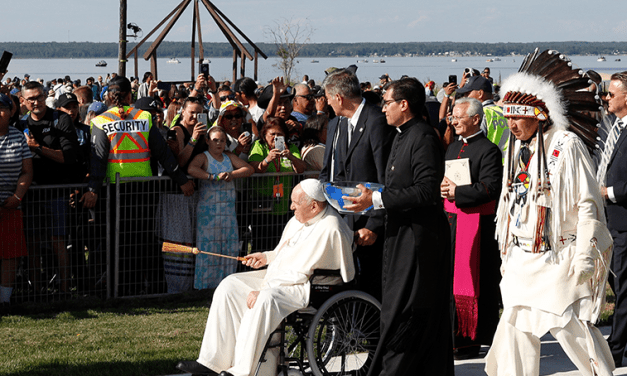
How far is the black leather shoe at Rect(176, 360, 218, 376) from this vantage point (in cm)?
492

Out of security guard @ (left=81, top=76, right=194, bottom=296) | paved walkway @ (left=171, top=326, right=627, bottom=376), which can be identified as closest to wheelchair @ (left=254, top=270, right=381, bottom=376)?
paved walkway @ (left=171, top=326, right=627, bottom=376)

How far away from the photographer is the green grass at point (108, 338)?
216 inches

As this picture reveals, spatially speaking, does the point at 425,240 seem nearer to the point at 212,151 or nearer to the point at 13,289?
the point at 212,151

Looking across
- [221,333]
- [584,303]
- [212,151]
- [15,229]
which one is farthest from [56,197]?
[584,303]

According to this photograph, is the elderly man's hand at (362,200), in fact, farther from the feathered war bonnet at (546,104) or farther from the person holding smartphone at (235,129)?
the person holding smartphone at (235,129)

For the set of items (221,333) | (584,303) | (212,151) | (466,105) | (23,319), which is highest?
(466,105)

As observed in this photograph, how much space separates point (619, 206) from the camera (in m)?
5.79

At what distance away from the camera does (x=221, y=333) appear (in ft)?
16.6

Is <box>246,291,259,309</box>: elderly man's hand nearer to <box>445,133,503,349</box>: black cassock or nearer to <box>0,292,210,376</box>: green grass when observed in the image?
<box>0,292,210,376</box>: green grass

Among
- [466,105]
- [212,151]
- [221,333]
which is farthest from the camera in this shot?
[212,151]

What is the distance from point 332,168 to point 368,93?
9.52ft

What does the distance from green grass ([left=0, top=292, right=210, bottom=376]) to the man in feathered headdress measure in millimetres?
2504

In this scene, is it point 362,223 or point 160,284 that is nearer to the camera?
point 362,223

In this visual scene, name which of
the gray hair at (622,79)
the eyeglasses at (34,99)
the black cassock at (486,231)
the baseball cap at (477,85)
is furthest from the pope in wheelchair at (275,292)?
the baseball cap at (477,85)
